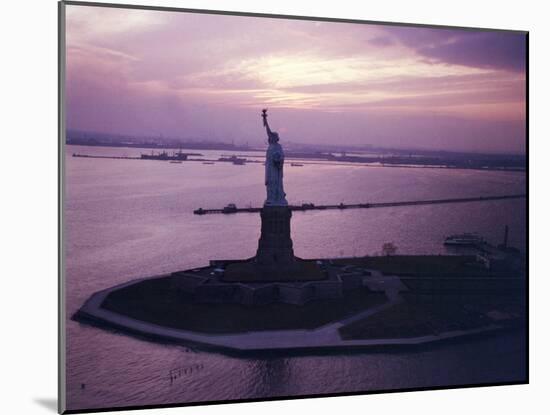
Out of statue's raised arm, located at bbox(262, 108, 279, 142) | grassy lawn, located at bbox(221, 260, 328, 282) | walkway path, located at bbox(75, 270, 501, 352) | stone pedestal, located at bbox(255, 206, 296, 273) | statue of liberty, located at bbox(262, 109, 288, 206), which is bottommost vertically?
walkway path, located at bbox(75, 270, 501, 352)

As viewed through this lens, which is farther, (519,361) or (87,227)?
(519,361)

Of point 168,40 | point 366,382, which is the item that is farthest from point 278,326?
point 168,40

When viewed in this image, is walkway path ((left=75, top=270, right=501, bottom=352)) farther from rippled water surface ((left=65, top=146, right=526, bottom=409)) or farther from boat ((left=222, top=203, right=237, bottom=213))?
boat ((left=222, top=203, right=237, bottom=213))

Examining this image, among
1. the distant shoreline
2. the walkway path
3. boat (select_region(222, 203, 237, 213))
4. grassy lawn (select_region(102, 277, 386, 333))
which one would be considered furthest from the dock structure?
the walkway path

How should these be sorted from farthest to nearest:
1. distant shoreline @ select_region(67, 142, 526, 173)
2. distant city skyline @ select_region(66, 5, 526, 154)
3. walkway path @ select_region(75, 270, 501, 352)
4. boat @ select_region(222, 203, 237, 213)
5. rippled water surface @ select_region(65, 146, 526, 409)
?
distant shoreline @ select_region(67, 142, 526, 173)
boat @ select_region(222, 203, 237, 213)
walkway path @ select_region(75, 270, 501, 352)
distant city skyline @ select_region(66, 5, 526, 154)
rippled water surface @ select_region(65, 146, 526, 409)

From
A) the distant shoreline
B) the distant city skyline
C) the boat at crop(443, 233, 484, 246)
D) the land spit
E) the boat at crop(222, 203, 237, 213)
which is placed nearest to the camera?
the distant city skyline

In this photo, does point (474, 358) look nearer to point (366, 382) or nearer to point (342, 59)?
point (366, 382)
